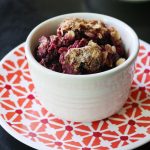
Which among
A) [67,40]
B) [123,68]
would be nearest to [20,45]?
[67,40]

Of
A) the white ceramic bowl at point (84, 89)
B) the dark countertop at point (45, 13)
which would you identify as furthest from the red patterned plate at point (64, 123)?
the dark countertop at point (45, 13)

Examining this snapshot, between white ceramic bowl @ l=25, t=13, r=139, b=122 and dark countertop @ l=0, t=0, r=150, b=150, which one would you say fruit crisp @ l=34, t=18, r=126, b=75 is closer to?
white ceramic bowl @ l=25, t=13, r=139, b=122

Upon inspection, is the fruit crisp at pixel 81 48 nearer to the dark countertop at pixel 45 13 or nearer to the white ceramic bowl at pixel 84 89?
the white ceramic bowl at pixel 84 89

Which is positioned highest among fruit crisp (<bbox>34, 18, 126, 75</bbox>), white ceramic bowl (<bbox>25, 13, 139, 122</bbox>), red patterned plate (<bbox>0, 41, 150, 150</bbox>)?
fruit crisp (<bbox>34, 18, 126, 75</bbox>)

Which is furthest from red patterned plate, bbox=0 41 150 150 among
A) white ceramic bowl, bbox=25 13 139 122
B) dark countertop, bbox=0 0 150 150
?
dark countertop, bbox=0 0 150 150

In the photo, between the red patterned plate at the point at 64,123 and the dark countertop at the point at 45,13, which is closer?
the red patterned plate at the point at 64,123

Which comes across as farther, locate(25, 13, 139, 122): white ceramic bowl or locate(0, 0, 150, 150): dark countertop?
locate(0, 0, 150, 150): dark countertop

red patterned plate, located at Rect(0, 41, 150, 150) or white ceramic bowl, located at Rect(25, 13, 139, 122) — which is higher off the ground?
white ceramic bowl, located at Rect(25, 13, 139, 122)

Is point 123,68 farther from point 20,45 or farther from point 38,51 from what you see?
point 20,45
